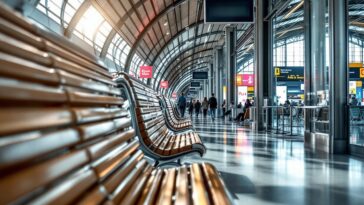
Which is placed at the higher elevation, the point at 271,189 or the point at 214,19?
the point at 214,19

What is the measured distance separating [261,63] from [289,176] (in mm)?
9538

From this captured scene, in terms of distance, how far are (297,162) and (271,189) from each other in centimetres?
212

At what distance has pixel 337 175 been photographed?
4664 mm

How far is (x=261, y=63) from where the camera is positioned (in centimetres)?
1369

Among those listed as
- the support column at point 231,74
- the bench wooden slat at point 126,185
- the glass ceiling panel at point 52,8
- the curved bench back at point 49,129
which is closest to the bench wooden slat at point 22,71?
the curved bench back at point 49,129

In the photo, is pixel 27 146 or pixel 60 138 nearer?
pixel 27 146

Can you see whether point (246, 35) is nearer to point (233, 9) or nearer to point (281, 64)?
point (281, 64)

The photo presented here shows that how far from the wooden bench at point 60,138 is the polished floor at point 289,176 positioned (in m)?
1.71

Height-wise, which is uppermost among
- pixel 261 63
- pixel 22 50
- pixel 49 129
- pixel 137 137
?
pixel 261 63

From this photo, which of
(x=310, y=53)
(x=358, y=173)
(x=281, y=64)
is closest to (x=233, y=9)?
(x=310, y=53)

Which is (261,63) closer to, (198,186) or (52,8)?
(52,8)

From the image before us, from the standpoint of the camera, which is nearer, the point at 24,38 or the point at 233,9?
the point at 24,38

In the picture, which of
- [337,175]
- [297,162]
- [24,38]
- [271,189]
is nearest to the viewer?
[24,38]

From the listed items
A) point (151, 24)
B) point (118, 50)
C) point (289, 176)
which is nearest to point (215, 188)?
point (289, 176)
